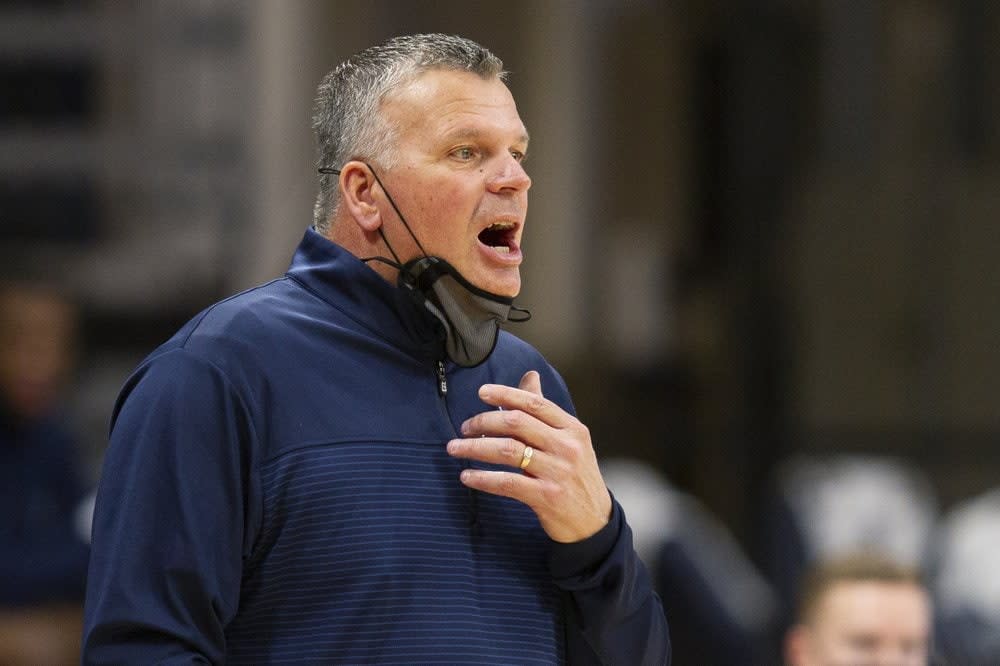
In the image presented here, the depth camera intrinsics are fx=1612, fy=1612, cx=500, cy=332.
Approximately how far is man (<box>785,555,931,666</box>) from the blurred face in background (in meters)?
2.17

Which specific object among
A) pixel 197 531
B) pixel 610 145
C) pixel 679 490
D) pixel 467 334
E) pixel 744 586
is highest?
pixel 467 334

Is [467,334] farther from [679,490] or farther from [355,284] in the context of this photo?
[679,490]

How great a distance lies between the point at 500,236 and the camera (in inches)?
76.9

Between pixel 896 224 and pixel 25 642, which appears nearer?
pixel 25 642

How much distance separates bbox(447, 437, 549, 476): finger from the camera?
1.79m

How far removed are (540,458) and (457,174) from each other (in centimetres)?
35

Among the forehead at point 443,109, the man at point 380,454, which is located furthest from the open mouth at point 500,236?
the forehead at point 443,109

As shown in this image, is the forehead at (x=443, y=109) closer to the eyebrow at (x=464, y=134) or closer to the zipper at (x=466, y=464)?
the eyebrow at (x=464, y=134)

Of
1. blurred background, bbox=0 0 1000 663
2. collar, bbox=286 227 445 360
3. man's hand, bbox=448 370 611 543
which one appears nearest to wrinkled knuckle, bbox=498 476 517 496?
man's hand, bbox=448 370 611 543

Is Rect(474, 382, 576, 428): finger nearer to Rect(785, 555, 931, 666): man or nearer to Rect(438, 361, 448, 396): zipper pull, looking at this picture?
Rect(438, 361, 448, 396): zipper pull

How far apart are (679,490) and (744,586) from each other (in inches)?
91.6

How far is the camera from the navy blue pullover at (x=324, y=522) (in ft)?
5.55

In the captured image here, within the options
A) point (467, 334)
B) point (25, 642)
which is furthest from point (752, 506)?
point (467, 334)

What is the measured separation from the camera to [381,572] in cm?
175
